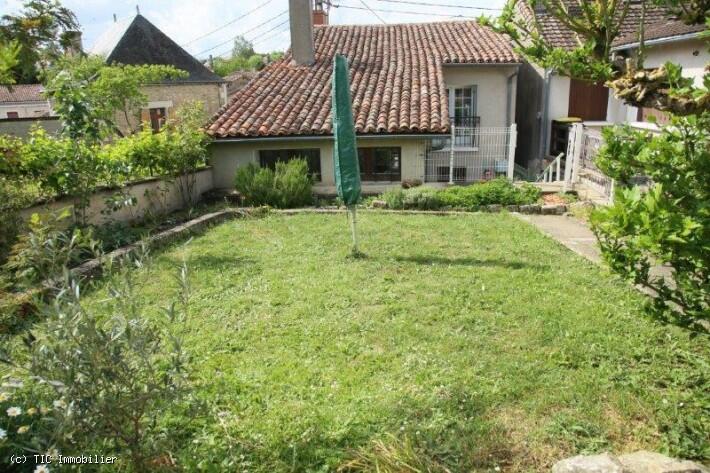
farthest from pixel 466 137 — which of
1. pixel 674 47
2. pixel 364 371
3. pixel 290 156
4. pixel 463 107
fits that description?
pixel 364 371

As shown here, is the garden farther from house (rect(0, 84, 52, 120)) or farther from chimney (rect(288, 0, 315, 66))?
house (rect(0, 84, 52, 120))

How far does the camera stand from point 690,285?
2910 mm

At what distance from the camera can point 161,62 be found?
81.2 feet

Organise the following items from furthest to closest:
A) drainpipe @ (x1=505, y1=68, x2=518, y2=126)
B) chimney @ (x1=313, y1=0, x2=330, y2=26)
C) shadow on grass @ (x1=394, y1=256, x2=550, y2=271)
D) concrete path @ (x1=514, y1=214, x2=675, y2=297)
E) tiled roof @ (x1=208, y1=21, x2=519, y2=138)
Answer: chimney @ (x1=313, y1=0, x2=330, y2=26) → drainpipe @ (x1=505, y1=68, x2=518, y2=126) → tiled roof @ (x1=208, y1=21, x2=519, y2=138) → concrete path @ (x1=514, y1=214, x2=675, y2=297) → shadow on grass @ (x1=394, y1=256, x2=550, y2=271)

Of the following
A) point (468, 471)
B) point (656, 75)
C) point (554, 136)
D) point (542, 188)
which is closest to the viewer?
point (656, 75)

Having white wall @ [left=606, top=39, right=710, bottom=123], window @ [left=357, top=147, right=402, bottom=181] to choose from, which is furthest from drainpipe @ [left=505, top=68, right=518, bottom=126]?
window @ [left=357, top=147, right=402, bottom=181]

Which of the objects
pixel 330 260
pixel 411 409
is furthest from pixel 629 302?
pixel 330 260

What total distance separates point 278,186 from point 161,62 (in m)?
16.5

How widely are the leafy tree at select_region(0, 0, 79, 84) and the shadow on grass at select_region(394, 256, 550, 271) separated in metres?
5.43

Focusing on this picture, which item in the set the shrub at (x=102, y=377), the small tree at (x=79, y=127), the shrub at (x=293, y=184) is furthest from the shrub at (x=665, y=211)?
the shrub at (x=293, y=184)

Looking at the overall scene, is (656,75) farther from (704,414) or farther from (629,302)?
(629,302)

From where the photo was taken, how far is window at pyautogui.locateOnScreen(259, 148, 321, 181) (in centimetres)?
1421

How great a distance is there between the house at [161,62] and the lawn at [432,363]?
18548 mm

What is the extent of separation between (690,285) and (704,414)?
4.70 ft
